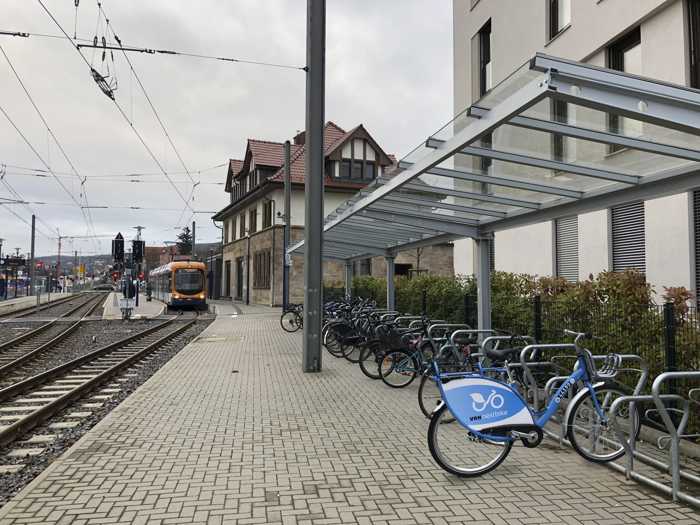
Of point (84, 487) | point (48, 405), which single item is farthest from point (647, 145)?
point (48, 405)

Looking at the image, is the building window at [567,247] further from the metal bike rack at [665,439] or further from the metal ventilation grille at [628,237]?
the metal bike rack at [665,439]

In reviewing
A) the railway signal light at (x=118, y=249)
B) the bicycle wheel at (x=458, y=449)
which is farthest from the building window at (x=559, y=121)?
the railway signal light at (x=118, y=249)

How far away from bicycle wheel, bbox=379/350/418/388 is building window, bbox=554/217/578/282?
24.2 ft

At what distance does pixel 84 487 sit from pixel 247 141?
37.1 metres

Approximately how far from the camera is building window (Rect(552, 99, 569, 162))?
424 centimetres

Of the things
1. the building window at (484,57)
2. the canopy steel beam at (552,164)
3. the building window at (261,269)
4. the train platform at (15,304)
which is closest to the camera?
the canopy steel beam at (552,164)

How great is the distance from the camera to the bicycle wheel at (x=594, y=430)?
4.98 m

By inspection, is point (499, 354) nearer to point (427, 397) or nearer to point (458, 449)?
point (427, 397)

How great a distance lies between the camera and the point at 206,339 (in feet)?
53.2

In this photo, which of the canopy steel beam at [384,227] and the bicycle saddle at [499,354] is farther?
the canopy steel beam at [384,227]

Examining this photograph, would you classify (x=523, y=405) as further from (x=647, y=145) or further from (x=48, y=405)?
(x=48, y=405)

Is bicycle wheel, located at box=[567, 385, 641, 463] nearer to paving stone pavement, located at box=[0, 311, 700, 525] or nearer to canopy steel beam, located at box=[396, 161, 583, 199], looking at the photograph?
paving stone pavement, located at box=[0, 311, 700, 525]

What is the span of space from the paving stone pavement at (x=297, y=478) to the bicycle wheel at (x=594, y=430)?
137 mm

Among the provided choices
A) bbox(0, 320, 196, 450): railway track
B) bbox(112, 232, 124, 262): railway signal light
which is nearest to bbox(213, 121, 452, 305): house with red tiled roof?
bbox(112, 232, 124, 262): railway signal light
